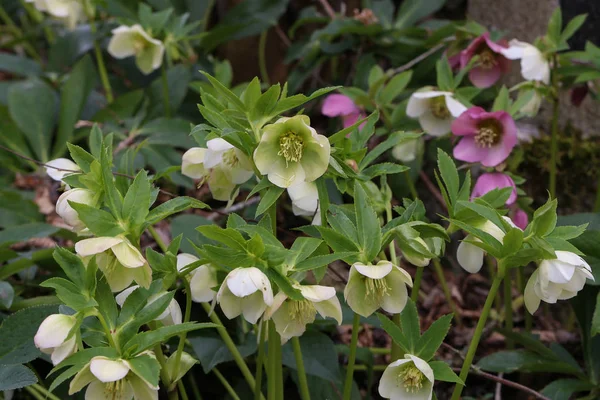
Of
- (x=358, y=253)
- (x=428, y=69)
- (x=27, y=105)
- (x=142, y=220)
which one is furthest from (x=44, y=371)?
(x=428, y=69)

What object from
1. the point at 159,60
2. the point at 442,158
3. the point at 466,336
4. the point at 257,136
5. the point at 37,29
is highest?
the point at 257,136

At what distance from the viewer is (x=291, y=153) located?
2.31ft

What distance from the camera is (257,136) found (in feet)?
2.35

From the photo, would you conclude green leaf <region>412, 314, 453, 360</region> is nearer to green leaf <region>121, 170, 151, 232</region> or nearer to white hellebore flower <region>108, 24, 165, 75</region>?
green leaf <region>121, 170, 151, 232</region>

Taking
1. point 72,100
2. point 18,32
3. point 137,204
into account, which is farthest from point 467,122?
point 18,32

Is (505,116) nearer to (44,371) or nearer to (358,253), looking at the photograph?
(358,253)

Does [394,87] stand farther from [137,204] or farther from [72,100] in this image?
[72,100]

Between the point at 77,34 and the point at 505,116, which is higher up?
the point at 505,116

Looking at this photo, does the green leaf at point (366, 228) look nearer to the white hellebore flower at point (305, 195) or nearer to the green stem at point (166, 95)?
the white hellebore flower at point (305, 195)

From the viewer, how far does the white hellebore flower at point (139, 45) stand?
4.46ft

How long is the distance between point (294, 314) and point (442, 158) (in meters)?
0.26

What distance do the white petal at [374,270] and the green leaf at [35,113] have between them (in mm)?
1080

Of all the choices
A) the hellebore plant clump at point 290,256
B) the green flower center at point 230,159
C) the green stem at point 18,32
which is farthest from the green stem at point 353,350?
the green stem at point 18,32

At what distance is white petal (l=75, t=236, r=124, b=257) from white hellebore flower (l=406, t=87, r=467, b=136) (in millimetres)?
607
